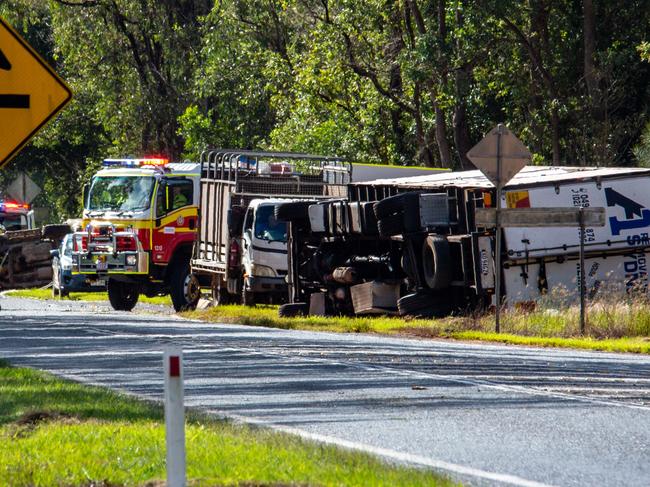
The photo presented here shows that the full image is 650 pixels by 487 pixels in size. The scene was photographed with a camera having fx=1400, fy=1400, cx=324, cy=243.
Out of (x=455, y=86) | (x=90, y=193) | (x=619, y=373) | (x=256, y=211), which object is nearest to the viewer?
(x=619, y=373)

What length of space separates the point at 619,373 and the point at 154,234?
16501 millimetres

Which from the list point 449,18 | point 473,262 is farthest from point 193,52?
point 473,262

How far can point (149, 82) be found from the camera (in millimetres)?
Result: 45438

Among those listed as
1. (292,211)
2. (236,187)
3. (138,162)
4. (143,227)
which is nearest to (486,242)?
(292,211)

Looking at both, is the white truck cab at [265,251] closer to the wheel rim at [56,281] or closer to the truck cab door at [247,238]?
the truck cab door at [247,238]

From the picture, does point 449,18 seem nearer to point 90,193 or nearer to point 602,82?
point 602,82

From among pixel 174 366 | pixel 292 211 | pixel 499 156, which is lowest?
pixel 174 366

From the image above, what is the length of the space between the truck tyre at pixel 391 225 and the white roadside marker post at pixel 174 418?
16.9 meters

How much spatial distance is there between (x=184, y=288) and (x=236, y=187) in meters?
2.65

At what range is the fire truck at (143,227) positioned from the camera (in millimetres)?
28359

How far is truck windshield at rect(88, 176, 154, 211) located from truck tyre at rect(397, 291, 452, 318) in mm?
7338

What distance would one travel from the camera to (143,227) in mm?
28219

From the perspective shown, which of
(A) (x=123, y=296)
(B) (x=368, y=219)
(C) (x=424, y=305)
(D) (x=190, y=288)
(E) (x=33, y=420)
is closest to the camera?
(E) (x=33, y=420)

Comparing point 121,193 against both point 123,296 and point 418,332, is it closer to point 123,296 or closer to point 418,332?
point 123,296
